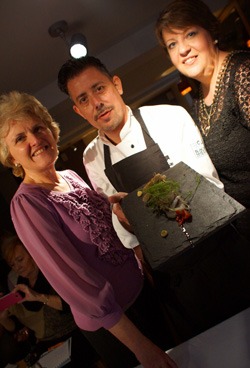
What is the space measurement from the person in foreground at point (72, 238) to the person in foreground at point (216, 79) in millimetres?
595

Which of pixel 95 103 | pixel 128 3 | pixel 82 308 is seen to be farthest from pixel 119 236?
pixel 128 3

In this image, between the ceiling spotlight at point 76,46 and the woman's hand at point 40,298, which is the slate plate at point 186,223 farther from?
the ceiling spotlight at point 76,46

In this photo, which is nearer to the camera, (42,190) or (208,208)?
(208,208)

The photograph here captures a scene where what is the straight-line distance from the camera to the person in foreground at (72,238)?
1313 mm

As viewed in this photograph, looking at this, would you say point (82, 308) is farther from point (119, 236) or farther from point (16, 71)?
point (16, 71)

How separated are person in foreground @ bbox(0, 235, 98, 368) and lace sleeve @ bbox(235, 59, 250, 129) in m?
1.79

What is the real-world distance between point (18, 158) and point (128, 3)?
Result: 2.56 metres

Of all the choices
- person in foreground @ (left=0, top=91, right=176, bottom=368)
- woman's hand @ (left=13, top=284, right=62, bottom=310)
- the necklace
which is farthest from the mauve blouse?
woman's hand @ (left=13, top=284, right=62, bottom=310)

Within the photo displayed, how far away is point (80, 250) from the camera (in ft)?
4.74

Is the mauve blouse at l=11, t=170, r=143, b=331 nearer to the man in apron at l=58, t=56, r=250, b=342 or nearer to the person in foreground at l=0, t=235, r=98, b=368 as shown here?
the man in apron at l=58, t=56, r=250, b=342

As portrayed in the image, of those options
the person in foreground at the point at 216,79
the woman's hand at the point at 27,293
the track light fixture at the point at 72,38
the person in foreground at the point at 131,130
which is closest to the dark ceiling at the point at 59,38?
the track light fixture at the point at 72,38

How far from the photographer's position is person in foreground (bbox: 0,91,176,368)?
1313 mm

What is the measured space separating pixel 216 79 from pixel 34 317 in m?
2.08

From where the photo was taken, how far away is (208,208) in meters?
1.09
